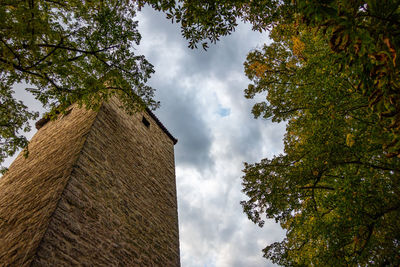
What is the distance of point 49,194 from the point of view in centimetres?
421

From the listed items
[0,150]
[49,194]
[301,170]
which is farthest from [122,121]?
[301,170]

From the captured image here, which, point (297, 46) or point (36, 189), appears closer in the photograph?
point (36, 189)

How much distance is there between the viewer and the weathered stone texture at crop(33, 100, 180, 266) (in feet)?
12.2

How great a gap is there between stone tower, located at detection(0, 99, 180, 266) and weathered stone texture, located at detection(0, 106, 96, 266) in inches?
0.7

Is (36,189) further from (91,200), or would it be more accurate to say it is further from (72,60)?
(72,60)

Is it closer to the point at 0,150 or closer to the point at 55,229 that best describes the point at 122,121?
the point at 0,150

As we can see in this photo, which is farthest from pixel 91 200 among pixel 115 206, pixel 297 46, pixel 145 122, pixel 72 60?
pixel 297 46

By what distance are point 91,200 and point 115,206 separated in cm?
73

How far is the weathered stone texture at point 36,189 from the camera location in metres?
3.47

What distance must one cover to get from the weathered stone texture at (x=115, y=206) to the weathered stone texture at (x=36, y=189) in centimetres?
23

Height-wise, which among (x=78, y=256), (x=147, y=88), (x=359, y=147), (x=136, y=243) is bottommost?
(x=78, y=256)

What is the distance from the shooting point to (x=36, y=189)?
191 inches

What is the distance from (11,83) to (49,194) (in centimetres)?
242

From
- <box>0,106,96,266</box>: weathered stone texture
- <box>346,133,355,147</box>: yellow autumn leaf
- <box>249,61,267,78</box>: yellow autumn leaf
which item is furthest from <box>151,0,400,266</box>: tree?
<box>0,106,96,266</box>: weathered stone texture
